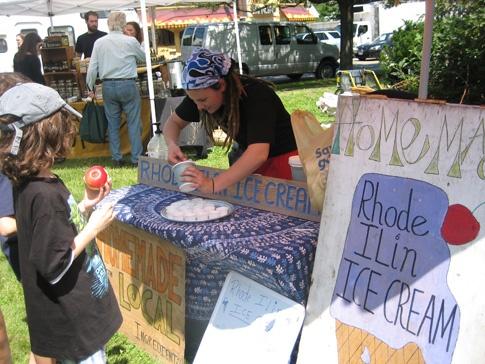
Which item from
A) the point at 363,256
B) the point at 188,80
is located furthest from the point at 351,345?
the point at 188,80

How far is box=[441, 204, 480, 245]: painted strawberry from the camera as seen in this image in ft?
5.04

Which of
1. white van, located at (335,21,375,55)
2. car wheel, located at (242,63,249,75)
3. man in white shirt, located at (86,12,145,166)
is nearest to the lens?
man in white shirt, located at (86,12,145,166)

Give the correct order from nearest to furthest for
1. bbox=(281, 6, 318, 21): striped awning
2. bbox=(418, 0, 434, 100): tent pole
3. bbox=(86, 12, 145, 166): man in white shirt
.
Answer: bbox=(418, 0, 434, 100): tent pole < bbox=(86, 12, 145, 166): man in white shirt < bbox=(281, 6, 318, 21): striped awning

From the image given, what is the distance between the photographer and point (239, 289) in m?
2.22

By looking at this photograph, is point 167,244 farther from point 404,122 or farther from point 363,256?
point 404,122

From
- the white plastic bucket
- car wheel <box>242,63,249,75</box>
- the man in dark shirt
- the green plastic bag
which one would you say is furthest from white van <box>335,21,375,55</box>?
the white plastic bucket

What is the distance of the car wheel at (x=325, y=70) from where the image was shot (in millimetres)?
17562

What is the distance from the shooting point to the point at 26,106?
1718 millimetres

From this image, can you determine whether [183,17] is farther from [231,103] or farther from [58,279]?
[58,279]

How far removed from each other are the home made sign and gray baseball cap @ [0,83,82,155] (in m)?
1.00

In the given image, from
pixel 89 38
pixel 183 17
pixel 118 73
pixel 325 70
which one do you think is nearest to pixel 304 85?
pixel 325 70

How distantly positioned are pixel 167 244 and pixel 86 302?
61cm

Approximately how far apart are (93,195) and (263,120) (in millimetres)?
814

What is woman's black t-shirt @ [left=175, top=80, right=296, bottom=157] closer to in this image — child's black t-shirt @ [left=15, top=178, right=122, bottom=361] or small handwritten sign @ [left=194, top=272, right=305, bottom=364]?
small handwritten sign @ [left=194, top=272, right=305, bottom=364]
